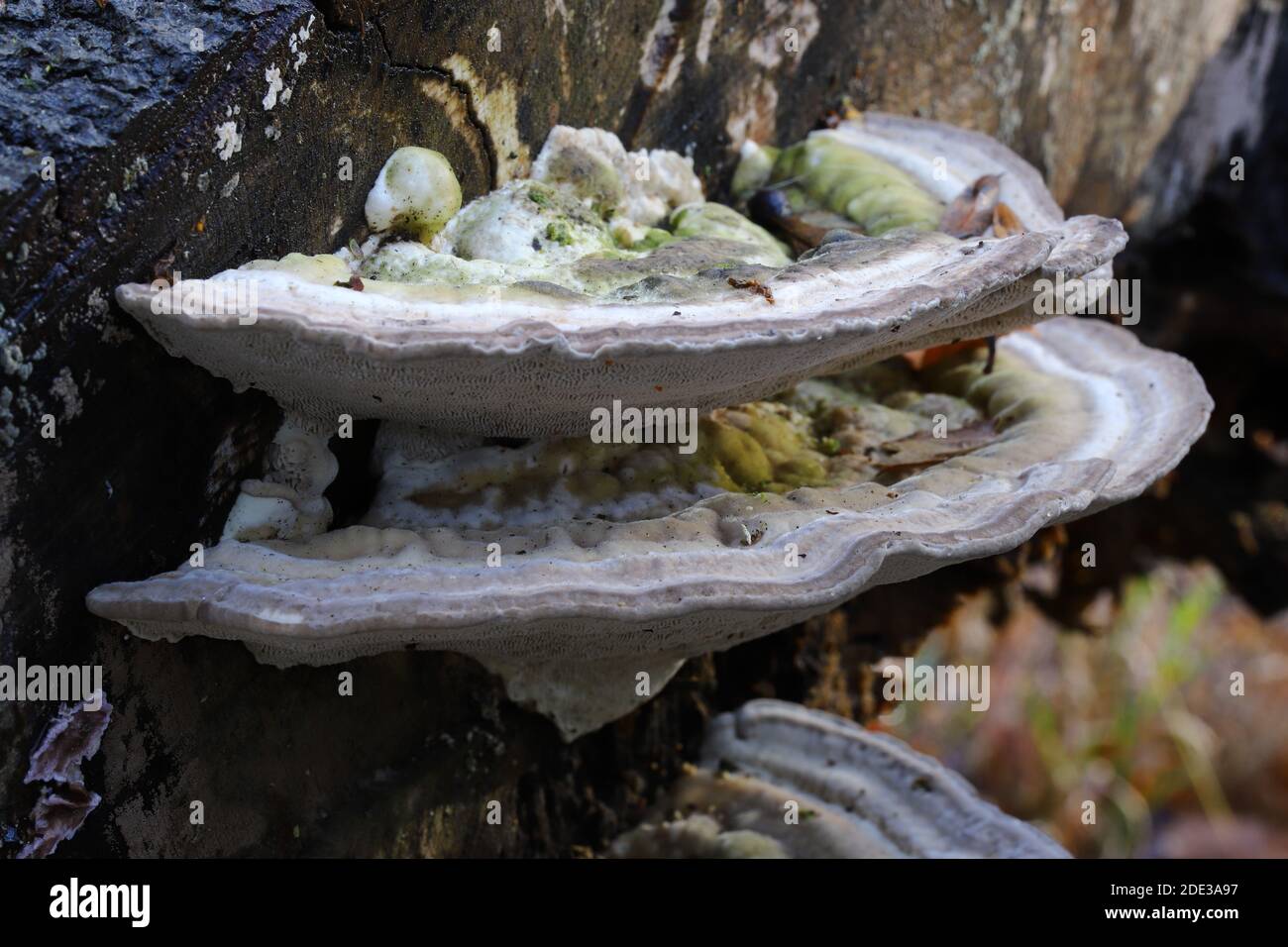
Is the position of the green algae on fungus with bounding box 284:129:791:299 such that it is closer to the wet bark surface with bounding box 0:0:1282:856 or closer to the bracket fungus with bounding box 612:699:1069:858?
the wet bark surface with bounding box 0:0:1282:856

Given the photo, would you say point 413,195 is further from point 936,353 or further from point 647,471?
point 936,353

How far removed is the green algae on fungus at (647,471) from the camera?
5.61ft

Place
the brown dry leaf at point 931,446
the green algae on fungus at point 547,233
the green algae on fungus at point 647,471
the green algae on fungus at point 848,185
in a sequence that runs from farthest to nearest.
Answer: the green algae on fungus at point 848,185, the brown dry leaf at point 931,446, the green algae on fungus at point 647,471, the green algae on fungus at point 547,233

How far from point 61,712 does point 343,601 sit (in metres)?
0.49

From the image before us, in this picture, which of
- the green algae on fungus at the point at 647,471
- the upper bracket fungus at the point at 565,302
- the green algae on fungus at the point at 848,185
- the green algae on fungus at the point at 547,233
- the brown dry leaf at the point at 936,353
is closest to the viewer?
the upper bracket fungus at the point at 565,302

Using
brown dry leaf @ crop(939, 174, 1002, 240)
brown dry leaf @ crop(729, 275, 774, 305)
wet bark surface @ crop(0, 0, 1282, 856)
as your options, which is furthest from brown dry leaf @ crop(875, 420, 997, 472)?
wet bark surface @ crop(0, 0, 1282, 856)

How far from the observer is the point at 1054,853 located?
89.8 inches

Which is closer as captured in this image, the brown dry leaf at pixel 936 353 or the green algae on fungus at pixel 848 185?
the green algae on fungus at pixel 848 185

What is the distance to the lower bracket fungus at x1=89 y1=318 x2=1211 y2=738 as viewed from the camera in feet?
4.63

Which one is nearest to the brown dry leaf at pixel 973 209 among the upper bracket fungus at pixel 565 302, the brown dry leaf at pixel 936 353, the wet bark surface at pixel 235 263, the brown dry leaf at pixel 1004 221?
the brown dry leaf at pixel 1004 221

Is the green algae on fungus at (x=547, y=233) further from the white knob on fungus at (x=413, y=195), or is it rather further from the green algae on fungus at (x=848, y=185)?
the green algae on fungus at (x=848, y=185)

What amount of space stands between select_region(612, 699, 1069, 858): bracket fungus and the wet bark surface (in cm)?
10

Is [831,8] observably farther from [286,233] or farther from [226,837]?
[226,837]

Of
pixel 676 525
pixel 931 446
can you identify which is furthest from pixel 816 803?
pixel 676 525
